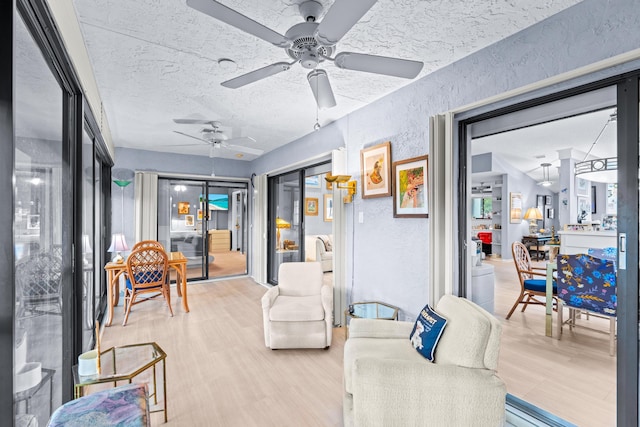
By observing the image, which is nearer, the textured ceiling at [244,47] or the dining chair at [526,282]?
the textured ceiling at [244,47]

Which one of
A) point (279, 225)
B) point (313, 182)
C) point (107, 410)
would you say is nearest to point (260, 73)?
point (107, 410)

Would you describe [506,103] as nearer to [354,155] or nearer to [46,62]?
[354,155]

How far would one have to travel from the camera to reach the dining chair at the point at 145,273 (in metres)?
3.93

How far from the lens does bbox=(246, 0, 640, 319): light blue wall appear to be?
174 centimetres

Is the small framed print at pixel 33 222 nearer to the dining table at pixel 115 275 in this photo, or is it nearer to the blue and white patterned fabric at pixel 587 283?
the dining table at pixel 115 275

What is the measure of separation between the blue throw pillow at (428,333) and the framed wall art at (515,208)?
8.06 metres

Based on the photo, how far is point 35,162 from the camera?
1.54m

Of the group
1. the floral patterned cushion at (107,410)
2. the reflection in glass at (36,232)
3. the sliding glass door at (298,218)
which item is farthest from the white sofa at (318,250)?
the floral patterned cushion at (107,410)

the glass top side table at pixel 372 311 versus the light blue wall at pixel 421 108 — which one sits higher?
the light blue wall at pixel 421 108

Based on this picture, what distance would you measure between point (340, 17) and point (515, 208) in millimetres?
9323

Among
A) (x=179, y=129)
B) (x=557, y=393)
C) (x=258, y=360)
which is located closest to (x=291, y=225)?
(x=179, y=129)

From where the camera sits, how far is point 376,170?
130 inches

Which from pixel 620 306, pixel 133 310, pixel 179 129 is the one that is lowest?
pixel 133 310

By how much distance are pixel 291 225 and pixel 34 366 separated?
4259 millimetres
